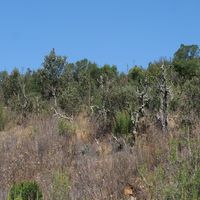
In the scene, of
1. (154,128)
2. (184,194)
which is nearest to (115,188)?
(184,194)

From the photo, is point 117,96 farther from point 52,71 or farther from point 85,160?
point 52,71

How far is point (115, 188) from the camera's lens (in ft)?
28.1

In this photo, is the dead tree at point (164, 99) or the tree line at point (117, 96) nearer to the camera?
the dead tree at point (164, 99)

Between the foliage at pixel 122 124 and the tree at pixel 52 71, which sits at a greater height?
the tree at pixel 52 71

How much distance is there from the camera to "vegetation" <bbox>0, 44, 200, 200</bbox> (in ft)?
25.2

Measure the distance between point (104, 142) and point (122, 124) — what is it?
629 mm

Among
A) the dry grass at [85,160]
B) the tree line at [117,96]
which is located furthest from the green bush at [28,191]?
the tree line at [117,96]

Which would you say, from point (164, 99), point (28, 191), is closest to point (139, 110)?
point (164, 99)

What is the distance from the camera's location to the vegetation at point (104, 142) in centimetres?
767

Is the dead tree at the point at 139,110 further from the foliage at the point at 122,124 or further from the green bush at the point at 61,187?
the green bush at the point at 61,187

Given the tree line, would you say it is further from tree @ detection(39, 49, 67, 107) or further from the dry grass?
the dry grass

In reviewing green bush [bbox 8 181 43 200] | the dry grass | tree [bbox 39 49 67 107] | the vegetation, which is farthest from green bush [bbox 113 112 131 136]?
tree [bbox 39 49 67 107]

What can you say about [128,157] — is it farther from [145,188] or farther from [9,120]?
[9,120]

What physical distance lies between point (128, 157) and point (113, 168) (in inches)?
20.1
